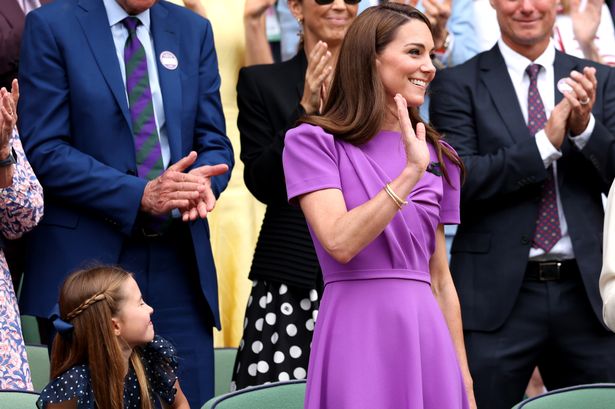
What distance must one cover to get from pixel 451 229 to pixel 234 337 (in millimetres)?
1210

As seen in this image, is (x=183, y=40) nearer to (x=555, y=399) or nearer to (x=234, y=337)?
(x=234, y=337)

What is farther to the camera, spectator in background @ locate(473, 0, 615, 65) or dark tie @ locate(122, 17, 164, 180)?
spectator in background @ locate(473, 0, 615, 65)

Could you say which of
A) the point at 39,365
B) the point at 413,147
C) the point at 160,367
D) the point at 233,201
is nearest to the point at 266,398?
the point at 160,367

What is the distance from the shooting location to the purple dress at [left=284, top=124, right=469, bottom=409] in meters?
3.81

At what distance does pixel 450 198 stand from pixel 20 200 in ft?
5.19

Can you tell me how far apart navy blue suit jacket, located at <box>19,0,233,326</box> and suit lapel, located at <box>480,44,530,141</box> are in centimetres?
132

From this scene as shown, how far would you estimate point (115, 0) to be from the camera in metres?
5.35

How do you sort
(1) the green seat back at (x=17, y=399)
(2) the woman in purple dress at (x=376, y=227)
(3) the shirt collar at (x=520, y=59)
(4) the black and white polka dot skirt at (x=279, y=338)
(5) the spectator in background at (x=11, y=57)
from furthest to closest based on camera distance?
(3) the shirt collar at (x=520, y=59) < (5) the spectator in background at (x=11, y=57) < (4) the black and white polka dot skirt at (x=279, y=338) < (1) the green seat back at (x=17, y=399) < (2) the woman in purple dress at (x=376, y=227)

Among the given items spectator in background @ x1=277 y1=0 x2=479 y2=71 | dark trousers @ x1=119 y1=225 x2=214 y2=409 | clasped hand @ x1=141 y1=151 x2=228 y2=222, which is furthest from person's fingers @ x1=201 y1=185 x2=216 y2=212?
spectator in background @ x1=277 y1=0 x2=479 y2=71

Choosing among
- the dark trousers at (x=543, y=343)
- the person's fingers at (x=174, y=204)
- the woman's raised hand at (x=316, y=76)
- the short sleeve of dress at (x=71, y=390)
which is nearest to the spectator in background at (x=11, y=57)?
the person's fingers at (x=174, y=204)

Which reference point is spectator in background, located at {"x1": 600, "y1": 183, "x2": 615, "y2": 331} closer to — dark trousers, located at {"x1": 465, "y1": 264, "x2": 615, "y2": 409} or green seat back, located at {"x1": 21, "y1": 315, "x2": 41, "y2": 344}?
dark trousers, located at {"x1": 465, "y1": 264, "x2": 615, "y2": 409}

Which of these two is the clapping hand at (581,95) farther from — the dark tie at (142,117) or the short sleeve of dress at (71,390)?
the short sleeve of dress at (71,390)

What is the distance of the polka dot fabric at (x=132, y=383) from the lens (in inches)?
160

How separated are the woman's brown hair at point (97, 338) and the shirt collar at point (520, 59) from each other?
7.66 ft
